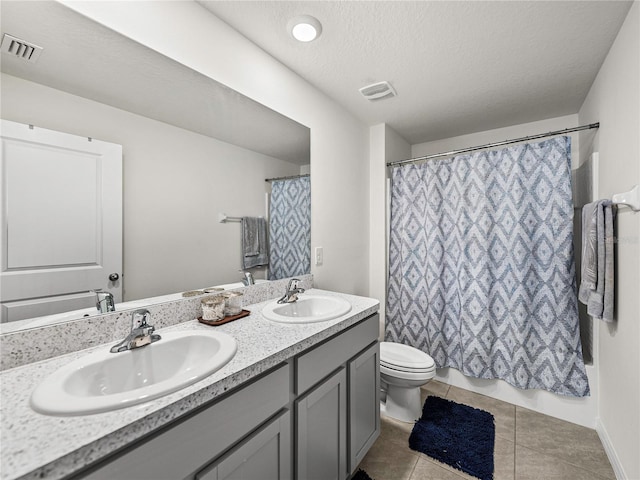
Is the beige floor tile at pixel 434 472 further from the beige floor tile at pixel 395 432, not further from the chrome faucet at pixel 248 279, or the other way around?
the chrome faucet at pixel 248 279

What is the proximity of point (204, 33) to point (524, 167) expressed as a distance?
2.20 m

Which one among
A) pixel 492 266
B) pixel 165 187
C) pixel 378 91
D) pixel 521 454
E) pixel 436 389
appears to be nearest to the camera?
pixel 165 187

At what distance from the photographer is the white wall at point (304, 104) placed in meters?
1.13

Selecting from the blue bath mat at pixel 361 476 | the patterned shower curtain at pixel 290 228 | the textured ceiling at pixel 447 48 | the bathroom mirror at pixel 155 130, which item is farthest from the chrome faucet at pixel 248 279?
the textured ceiling at pixel 447 48

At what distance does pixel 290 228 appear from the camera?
5.95ft

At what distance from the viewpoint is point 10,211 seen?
813 mm

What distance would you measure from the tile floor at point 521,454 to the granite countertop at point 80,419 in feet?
3.77

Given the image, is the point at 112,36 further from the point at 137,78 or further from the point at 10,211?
the point at 10,211

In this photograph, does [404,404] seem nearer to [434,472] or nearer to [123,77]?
[434,472]

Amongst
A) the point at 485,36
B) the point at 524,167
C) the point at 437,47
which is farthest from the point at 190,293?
the point at 524,167

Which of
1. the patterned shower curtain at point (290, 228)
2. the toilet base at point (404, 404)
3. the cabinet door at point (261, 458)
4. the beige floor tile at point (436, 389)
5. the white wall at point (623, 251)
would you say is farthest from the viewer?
the beige floor tile at point (436, 389)

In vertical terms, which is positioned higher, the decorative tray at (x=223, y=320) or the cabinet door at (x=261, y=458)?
the decorative tray at (x=223, y=320)

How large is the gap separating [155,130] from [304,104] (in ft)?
3.39

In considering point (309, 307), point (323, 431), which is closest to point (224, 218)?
point (309, 307)
